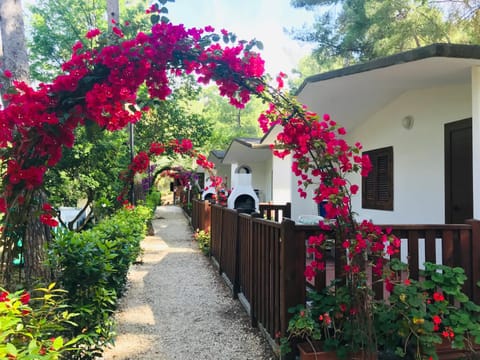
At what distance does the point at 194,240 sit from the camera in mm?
11656

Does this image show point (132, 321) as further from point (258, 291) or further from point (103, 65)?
point (103, 65)

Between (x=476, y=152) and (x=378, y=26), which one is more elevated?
→ (x=378, y=26)

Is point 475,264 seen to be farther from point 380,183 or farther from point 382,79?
point 380,183

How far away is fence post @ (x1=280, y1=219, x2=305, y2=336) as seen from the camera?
115 inches

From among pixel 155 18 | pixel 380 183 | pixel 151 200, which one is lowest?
pixel 151 200

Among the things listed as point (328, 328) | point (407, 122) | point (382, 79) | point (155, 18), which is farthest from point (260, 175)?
point (155, 18)

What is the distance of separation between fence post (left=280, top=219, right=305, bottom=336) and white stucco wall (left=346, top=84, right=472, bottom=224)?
3095mm

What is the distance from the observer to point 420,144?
5.42 meters

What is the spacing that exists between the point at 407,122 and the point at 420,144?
446 millimetres

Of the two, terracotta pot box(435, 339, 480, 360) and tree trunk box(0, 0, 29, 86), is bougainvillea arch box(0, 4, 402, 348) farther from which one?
tree trunk box(0, 0, 29, 86)

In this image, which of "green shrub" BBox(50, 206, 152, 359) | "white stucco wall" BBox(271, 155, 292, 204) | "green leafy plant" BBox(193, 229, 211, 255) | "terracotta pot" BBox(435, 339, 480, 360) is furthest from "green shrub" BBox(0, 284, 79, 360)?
"white stucco wall" BBox(271, 155, 292, 204)

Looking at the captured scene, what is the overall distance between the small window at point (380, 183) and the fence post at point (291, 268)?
3.76 meters

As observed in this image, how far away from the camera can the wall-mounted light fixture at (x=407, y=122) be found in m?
5.60

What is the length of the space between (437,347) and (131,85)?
3.10 m
